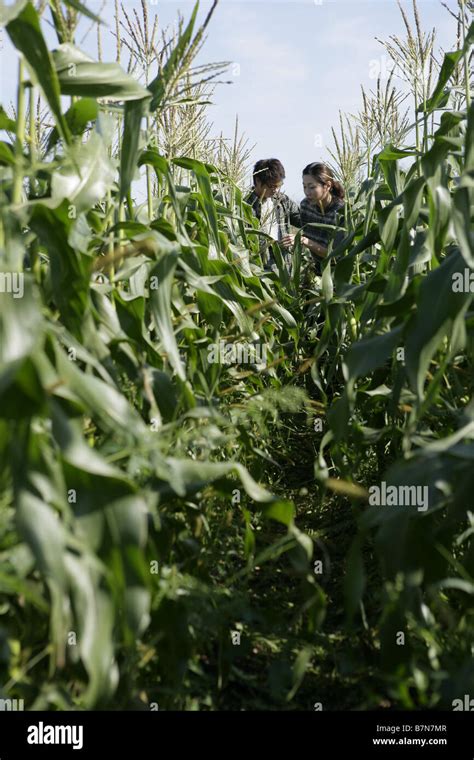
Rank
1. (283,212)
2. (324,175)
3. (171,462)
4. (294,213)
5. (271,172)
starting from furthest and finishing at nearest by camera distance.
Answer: (294,213), (283,212), (271,172), (324,175), (171,462)

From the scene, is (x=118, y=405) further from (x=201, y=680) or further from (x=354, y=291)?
(x=354, y=291)

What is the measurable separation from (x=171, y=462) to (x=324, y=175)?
132 inches

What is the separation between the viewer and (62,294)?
1729 mm

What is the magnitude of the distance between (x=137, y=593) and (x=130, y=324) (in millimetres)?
885

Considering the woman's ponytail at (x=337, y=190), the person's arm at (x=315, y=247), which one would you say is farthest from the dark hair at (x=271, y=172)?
the person's arm at (x=315, y=247)

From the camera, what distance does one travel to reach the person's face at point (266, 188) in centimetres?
474

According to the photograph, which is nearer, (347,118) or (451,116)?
(451,116)

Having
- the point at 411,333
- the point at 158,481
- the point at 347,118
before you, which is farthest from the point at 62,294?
the point at 347,118

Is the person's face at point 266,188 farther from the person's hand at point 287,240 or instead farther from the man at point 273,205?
the person's hand at point 287,240

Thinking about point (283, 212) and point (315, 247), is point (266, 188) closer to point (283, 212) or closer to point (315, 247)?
point (283, 212)

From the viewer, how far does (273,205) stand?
16.1ft

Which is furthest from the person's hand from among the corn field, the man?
the corn field

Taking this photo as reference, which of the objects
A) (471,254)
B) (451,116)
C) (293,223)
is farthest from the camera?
(293,223)

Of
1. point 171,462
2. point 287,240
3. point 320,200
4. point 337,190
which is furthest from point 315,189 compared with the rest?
point 171,462
